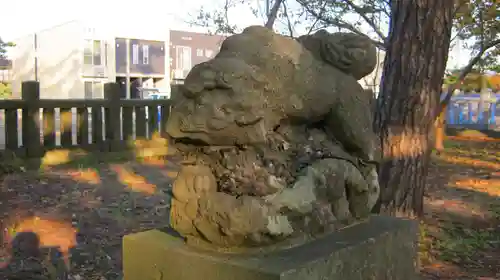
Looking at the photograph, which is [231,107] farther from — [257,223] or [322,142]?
[322,142]

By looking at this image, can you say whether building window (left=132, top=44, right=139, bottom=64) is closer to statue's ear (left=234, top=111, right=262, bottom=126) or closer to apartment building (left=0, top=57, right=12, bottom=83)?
apartment building (left=0, top=57, right=12, bottom=83)

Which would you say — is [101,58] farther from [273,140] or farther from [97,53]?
[273,140]

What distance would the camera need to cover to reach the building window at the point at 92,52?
31.0 metres

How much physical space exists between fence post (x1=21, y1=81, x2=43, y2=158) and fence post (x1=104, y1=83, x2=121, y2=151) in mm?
1527

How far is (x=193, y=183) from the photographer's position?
2.02 metres

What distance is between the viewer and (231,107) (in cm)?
195

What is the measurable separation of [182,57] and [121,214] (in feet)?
96.9

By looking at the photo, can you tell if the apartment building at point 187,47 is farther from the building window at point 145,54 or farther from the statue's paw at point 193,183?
the statue's paw at point 193,183

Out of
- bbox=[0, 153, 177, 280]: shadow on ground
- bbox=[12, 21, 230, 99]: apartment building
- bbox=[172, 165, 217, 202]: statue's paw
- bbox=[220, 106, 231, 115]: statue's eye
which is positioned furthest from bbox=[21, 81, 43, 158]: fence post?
bbox=[12, 21, 230, 99]: apartment building

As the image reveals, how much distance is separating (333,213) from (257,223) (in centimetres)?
59

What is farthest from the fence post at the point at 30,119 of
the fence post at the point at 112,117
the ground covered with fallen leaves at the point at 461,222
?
the ground covered with fallen leaves at the point at 461,222

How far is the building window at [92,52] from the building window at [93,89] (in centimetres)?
116

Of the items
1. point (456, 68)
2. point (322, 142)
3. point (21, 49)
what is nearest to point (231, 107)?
point (322, 142)

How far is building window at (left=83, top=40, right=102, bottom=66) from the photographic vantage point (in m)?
31.0
